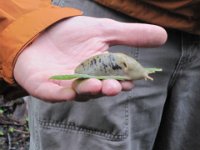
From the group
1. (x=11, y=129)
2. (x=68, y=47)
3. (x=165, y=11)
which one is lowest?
(x=11, y=129)

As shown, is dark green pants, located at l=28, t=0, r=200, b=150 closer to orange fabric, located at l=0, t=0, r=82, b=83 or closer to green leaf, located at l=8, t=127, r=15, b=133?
orange fabric, located at l=0, t=0, r=82, b=83

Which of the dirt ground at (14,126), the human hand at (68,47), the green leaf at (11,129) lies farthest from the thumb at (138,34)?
the green leaf at (11,129)

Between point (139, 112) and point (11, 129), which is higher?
point (139, 112)

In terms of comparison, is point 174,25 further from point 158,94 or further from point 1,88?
point 1,88

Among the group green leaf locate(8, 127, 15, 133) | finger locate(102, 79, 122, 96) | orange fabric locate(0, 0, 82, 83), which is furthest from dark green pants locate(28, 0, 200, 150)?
green leaf locate(8, 127, 15, 133)

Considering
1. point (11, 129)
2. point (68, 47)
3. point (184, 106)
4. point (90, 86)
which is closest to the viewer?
point (90, 86)

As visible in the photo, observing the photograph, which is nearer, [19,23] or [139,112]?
[19,23]

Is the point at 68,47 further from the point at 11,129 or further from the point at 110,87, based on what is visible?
the point at 11,129

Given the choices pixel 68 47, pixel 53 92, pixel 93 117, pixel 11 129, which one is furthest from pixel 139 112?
pixel 11 129
